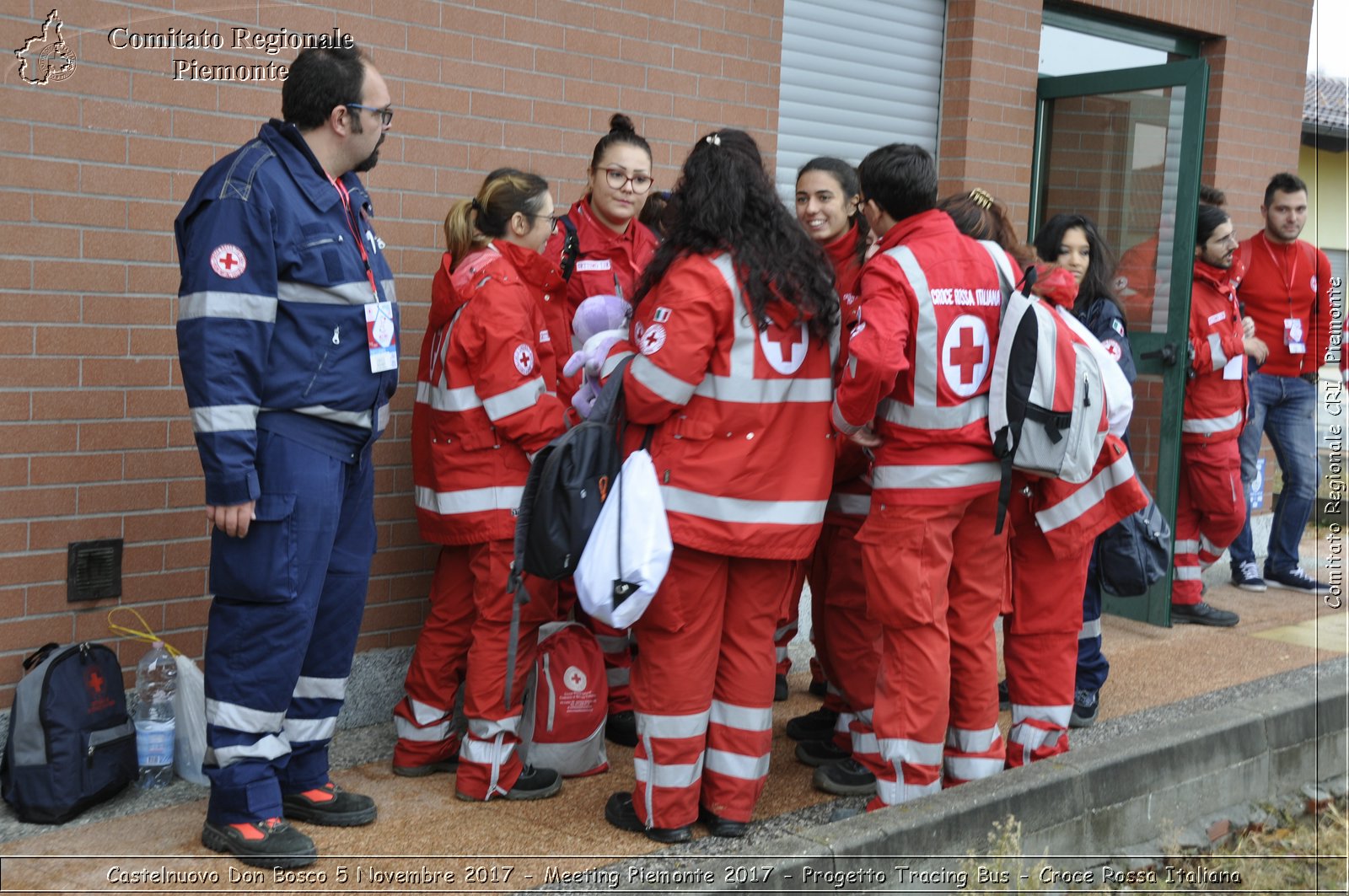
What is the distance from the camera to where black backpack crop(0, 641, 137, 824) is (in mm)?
4105

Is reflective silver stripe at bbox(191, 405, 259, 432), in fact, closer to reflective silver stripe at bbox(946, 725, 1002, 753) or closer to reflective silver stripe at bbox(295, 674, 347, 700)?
reflective silver stripe at bbox(295, 674, 347, 700)

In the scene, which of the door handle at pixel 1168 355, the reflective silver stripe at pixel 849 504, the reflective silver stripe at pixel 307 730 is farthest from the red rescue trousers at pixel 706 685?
the door handle at pixel 1168 355

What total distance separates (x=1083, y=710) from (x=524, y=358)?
2.93 meters

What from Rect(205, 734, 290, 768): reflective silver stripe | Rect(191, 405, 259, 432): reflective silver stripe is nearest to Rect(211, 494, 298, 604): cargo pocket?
Rect(191, 405, 259, 432): reflective silver stripe

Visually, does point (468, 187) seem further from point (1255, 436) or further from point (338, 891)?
point (1255, 436)

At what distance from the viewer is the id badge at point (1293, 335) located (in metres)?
8.28

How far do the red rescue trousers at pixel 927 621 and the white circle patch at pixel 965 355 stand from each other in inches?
15.0

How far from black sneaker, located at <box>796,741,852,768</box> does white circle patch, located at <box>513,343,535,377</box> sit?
1831 mm

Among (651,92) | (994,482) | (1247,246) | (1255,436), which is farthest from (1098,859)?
(1247,246)

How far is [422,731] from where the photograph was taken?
4848 mm

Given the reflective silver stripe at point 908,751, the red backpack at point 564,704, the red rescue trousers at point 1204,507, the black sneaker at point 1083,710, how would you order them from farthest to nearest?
the red rescue trousers at point 1204,507 → the black sneaker at point 1083,710 → the red backpack at point 564,704 → the reflective silver stripe at point 908,751

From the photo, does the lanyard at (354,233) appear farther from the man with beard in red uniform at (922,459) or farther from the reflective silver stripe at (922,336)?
the reflective silver stripe at (922,336)

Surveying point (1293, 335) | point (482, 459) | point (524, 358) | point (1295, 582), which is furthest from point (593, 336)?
point (1295, 582)

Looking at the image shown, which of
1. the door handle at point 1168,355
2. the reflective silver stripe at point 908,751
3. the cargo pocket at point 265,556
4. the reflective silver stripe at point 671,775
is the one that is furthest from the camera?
the door handle at point 1168,355
